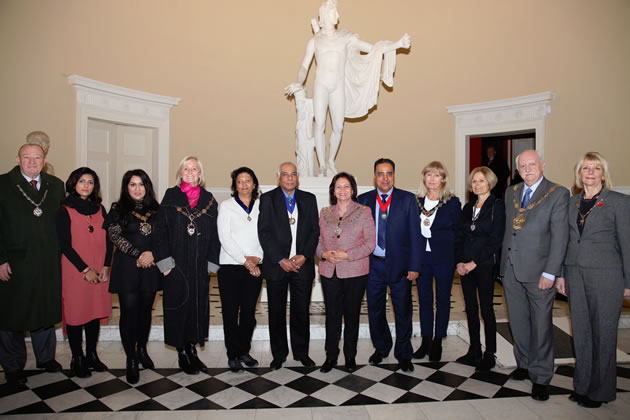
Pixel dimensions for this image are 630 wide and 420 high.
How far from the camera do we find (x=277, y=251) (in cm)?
313

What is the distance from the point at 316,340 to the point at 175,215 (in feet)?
5.73

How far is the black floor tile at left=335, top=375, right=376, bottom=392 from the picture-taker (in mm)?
2961

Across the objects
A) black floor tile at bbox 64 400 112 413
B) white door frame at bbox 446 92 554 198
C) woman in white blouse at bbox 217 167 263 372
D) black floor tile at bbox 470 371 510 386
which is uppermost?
white door frame at bbox 446 92 554 198

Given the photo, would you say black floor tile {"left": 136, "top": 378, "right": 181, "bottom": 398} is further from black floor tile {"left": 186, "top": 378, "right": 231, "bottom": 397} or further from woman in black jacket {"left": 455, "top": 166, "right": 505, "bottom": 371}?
woman in black jacket {"left": 455, "top": 166, "right": 505, "bottom": 371}

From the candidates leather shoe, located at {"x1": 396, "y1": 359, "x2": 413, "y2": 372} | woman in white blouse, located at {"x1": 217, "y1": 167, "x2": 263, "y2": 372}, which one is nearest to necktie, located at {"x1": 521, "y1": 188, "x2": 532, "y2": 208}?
leather shoe, located at {"x1": 396, "y1": 359, "x2": 413, "y2": 372}

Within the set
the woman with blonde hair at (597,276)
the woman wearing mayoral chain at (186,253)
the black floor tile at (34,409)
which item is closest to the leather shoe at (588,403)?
the woman with blonde hair at (597,276)

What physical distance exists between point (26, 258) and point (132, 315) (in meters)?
0.83

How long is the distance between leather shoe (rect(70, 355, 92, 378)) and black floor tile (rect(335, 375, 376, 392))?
171 centimetres

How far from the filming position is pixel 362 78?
18.4 feet

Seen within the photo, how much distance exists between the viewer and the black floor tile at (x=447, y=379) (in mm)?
3051

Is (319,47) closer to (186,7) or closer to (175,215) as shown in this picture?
(186,7)

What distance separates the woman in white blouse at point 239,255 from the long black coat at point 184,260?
95 millimetres

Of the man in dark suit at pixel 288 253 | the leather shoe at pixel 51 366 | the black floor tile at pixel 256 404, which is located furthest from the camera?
the leather shoe at pixel 51 366

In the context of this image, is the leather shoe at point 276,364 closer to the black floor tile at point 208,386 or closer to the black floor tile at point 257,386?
the black floor tile at point 257,386
